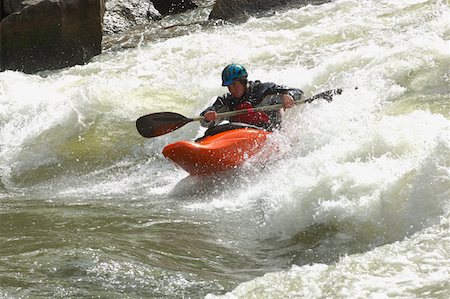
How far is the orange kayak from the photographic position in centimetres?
636

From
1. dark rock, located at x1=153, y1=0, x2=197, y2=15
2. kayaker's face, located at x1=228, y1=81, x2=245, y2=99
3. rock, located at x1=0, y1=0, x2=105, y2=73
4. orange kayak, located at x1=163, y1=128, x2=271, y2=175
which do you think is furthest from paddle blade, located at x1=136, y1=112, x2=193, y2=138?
dark rock, located at x1=153, y1=0, x2=197, y2=15

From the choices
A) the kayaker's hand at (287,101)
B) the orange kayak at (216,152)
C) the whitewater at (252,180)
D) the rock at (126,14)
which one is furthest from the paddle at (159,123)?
the rock at (126,14)

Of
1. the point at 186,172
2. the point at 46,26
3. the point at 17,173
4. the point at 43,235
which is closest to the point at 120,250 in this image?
the point at 43,235

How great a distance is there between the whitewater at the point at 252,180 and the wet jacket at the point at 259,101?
0.57 feet

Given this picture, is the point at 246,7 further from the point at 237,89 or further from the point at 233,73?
the point at 233,73

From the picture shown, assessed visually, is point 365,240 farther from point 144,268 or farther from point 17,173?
point 17,173

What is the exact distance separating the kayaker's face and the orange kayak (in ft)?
1.98

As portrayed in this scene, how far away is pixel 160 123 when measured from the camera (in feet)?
23.6

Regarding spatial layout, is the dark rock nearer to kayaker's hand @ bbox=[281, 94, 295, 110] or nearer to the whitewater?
the whitewater

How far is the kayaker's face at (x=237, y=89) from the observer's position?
7.01 meters

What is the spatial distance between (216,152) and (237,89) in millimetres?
898

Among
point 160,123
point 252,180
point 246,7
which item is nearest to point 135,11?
point 246,7

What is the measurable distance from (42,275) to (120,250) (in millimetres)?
576

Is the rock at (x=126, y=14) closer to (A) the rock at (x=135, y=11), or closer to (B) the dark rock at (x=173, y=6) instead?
(A) the rock at (x=135, y=11)
